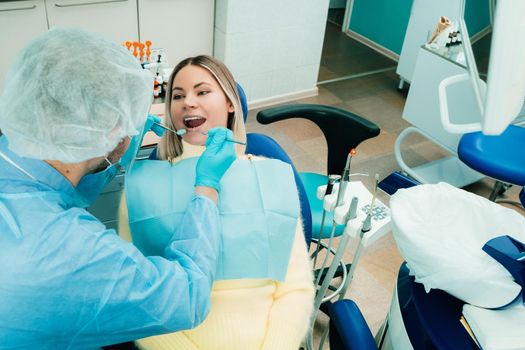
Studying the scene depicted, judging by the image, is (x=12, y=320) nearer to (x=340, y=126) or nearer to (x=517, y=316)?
(x=517, y=316)

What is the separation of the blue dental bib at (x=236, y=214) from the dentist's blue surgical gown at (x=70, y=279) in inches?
11.6

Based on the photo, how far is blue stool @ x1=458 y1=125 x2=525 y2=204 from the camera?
213 centimetres

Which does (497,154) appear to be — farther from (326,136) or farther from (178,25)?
(178,25)

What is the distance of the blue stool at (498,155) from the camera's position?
213cm

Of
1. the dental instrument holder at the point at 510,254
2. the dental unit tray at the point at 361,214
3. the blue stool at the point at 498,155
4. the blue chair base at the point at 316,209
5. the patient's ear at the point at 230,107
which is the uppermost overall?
the dental instrument holder at the point at 510,254

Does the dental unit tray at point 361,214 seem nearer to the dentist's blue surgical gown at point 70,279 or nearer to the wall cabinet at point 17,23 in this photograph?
the dentist's blue surgical gown at point 70,279

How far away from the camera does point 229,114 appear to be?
163 cm

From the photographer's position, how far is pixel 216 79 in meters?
1.57

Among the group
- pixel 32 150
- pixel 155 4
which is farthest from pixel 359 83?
pixel 32 150

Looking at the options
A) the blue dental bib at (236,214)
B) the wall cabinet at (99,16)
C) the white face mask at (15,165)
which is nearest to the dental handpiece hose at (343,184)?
the blue dental bib at (236,214)

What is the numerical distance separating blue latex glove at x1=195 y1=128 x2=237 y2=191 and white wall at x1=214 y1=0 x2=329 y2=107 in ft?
6.42

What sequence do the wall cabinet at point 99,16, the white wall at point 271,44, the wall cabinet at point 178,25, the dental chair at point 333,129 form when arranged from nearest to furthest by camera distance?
the dental chair at point 333,129, the wall cabinet at point 99,16, the wall cabinet at point 178,25, the white wall at point 271,44

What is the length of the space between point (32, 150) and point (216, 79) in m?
0.81

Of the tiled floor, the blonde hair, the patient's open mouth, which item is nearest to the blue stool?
the tiled floor
